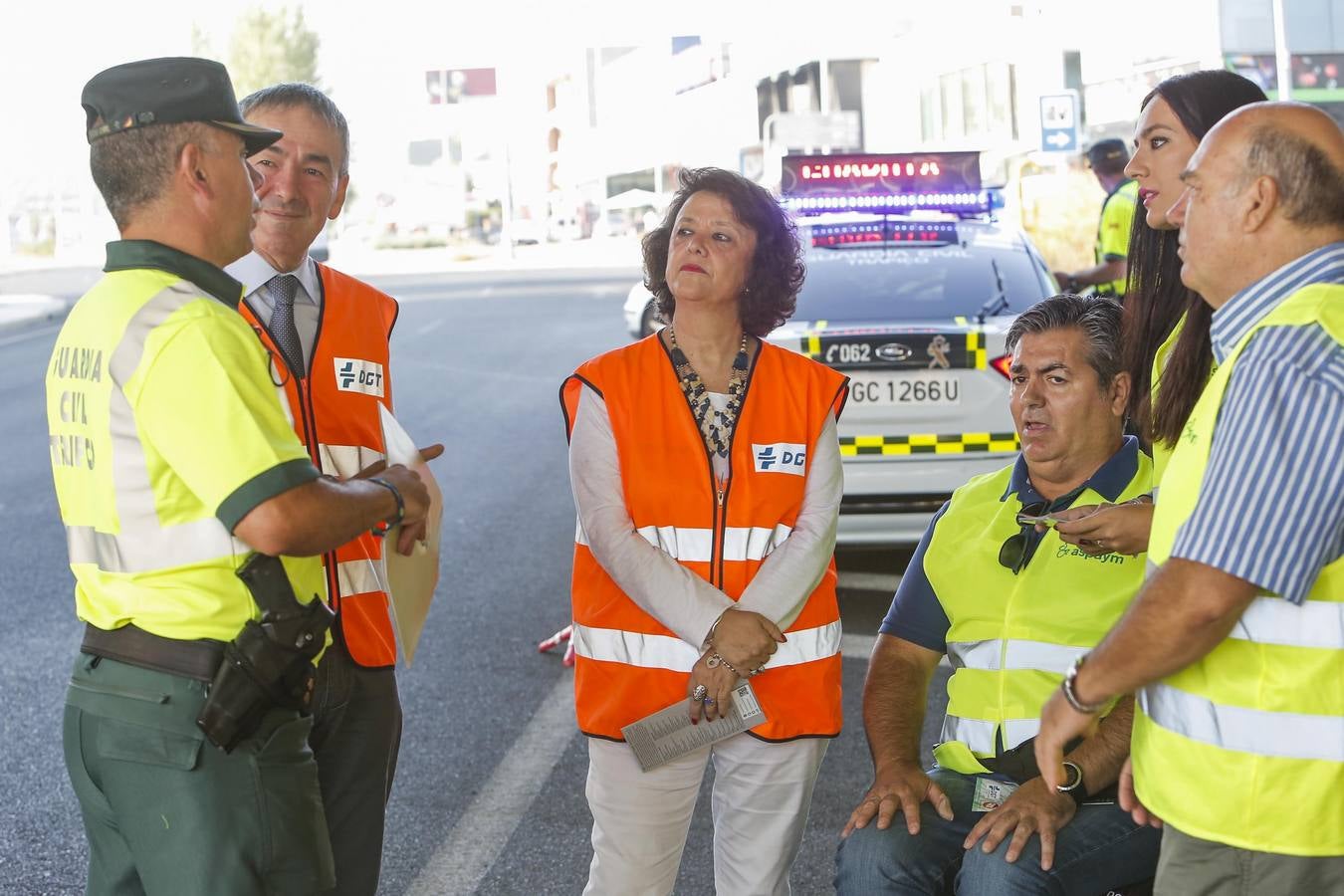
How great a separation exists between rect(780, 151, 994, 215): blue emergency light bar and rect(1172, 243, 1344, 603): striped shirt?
18.8 feet

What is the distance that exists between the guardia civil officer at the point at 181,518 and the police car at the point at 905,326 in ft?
13.7

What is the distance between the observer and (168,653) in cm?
224

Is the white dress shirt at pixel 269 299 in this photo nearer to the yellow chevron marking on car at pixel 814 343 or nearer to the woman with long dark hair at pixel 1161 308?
the woman with long dark hair at pixel 1161 308

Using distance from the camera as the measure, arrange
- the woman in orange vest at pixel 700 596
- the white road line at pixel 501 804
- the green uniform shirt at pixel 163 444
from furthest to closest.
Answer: the white road line at pixel 501 804 → the woman in orange vest at pixel 700 596 → the green uniform shirt at pixel 163 444

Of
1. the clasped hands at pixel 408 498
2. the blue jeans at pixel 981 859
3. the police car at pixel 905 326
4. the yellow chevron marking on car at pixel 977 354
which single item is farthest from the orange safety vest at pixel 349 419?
the yellow chevron marking on car at pixel 977 354

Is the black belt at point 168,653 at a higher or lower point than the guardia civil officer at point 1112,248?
lower

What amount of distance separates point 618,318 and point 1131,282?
19.6m

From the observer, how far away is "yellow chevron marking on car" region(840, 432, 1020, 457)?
21.1 ft

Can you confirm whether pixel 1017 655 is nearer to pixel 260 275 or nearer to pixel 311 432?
pixel 311 432

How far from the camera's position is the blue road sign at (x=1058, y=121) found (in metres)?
17.3

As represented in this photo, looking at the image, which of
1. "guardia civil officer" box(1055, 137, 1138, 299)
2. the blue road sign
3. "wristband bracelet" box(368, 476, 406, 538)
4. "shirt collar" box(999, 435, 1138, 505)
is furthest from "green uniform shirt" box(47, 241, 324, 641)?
the blue road sign

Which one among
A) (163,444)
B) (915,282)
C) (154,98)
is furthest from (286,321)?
(915,282)

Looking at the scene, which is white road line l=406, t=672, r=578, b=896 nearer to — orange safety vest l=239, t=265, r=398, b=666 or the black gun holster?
orange safety vest l=239, t=265, r=398, b=666

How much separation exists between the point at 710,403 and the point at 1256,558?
144 centimetres
